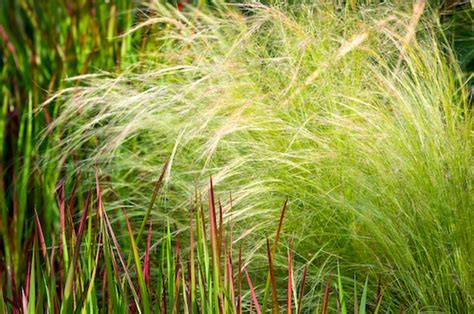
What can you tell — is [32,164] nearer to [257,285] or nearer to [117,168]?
[117,168]

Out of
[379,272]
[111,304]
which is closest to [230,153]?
[379,272]

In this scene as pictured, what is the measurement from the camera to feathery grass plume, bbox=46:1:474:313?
2148 millimetres

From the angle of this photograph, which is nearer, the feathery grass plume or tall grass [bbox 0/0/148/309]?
the feathery grass plume

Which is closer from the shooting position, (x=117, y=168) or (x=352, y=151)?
(x=352, y=151)

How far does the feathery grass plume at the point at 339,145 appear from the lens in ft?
7.05

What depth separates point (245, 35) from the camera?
239 centimetres

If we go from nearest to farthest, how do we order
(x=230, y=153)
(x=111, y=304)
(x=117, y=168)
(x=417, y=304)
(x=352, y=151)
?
(x=111, y=304) < (x=417, y=304) < (x=352, y=151) < (x=230, y=153) < (x=117, y=168)

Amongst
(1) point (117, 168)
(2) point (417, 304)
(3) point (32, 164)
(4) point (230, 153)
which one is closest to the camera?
(2) point (417, 304)

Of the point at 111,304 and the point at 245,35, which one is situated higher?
the point at 245,35

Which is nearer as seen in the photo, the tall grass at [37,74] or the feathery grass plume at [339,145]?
the feathery grass plume at [339,145]

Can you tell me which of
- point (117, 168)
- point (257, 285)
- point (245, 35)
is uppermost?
point (245, 35)

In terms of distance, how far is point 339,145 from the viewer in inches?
90.7

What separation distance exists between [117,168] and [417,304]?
3.35 feet

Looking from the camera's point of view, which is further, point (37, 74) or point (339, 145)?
point (37, 74)
